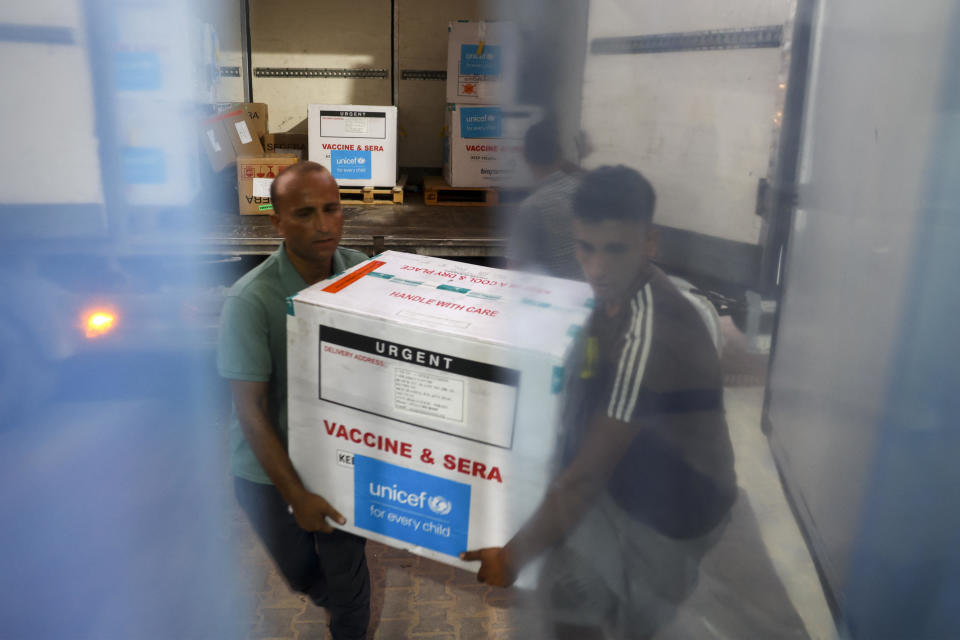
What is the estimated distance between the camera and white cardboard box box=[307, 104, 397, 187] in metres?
4.77

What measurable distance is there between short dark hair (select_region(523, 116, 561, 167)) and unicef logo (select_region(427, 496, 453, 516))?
0.52 metres

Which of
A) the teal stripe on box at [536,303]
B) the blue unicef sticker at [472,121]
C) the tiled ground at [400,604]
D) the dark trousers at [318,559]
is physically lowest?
the tiled ground at [400,604]

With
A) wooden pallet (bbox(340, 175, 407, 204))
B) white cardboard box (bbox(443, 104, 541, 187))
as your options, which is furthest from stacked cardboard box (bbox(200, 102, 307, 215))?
white cardboard box (bbox(443, 104, 541, 187))

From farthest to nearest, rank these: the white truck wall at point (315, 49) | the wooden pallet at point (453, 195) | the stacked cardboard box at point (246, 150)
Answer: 1. the white truck wall at point (315, 49)
2. the wooden pallet at point (453, 195)
3. the stacked cardboard box at point (246, 150)

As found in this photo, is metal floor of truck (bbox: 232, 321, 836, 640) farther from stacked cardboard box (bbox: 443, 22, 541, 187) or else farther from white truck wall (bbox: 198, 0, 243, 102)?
white truck wall (bbox: 198, 0, 243, 102)

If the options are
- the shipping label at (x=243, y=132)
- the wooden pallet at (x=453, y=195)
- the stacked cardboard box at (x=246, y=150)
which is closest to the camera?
the stacked cardboard box at (x=246, y=150)

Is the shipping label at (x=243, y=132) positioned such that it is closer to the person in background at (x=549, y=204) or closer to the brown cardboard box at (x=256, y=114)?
the brown cardboard box at (x=256, y=114)

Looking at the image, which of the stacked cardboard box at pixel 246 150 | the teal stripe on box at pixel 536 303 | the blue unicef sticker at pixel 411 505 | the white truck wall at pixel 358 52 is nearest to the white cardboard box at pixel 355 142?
the stacked cardboard box at pixel 246 150

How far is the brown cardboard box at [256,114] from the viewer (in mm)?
5301

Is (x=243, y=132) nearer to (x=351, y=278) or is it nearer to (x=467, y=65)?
(x=467, y=65)

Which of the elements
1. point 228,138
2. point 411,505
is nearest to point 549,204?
point 411,505

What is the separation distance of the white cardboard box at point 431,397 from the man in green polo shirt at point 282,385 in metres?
0.23

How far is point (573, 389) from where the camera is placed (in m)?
0.72

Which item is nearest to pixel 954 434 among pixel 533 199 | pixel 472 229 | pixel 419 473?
pixel 533 199
